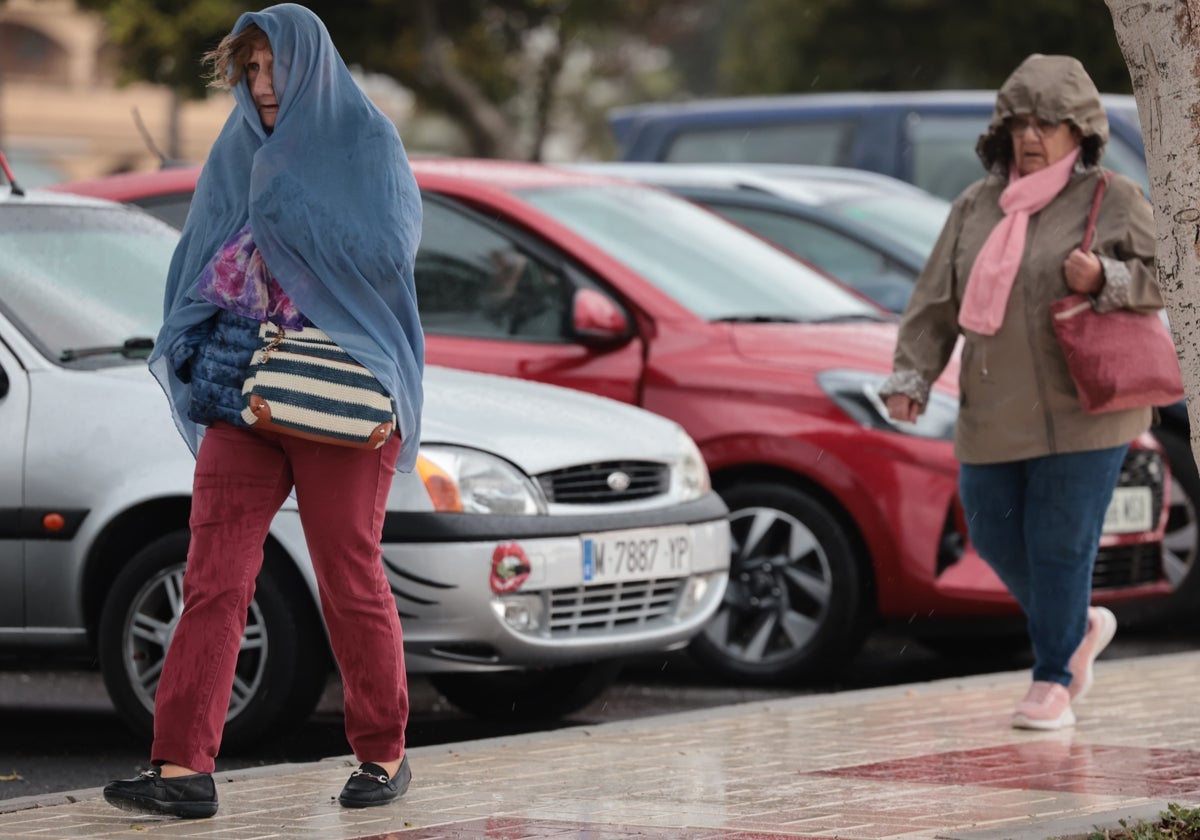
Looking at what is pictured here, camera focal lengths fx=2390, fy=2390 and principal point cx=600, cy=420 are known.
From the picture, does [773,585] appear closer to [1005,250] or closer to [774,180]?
[1005,250]

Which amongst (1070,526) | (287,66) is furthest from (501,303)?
(287,66)

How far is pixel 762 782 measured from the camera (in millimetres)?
5777

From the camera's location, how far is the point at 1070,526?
261 inches

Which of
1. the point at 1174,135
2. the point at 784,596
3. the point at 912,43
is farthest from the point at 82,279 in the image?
the point at 912,43

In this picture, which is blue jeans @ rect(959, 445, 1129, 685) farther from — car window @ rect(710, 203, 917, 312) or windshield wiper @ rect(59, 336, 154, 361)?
car window @ rect(710, 203, 917, 312)

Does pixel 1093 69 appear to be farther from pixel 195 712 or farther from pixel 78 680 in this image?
pixel 195 712

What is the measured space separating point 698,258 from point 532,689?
2.09m

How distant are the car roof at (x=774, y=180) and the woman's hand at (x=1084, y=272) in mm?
4170

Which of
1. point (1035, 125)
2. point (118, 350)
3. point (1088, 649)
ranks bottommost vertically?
point (1088, 649)

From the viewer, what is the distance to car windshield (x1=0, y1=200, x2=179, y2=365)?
270 inches

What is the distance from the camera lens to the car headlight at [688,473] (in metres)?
7.14

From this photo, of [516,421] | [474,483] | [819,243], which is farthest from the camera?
[819,243]

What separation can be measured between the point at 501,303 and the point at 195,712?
11.3 ft

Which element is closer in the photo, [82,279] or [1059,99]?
[1059,99]
